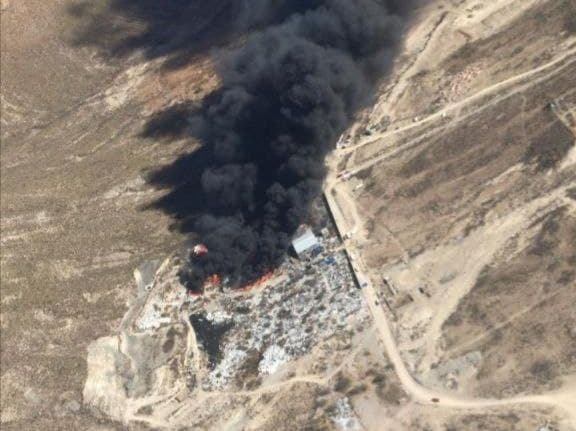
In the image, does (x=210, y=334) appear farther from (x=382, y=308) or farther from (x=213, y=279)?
(x=382, y=308)

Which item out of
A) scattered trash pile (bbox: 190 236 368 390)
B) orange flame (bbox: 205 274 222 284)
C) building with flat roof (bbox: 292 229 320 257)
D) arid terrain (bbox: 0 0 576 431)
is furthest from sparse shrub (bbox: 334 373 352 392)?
orange flame (bbox: 205 274 222 284)

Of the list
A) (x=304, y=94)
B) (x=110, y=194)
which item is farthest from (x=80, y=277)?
(x=304, y=94)

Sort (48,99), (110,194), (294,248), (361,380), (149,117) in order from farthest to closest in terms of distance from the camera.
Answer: (48,99), (149,117), (110,194), (294,248), (361,380)

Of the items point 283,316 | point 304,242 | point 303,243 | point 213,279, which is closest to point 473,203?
point 304,242

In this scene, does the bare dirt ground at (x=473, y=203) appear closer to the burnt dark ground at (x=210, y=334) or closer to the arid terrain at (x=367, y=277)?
the arid terrain at (x=367, y=277)

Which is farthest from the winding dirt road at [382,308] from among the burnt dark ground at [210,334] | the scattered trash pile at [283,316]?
the burnt dark ground at [210,334]

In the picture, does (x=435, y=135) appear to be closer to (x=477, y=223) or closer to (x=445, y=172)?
(x=445, y=172)
